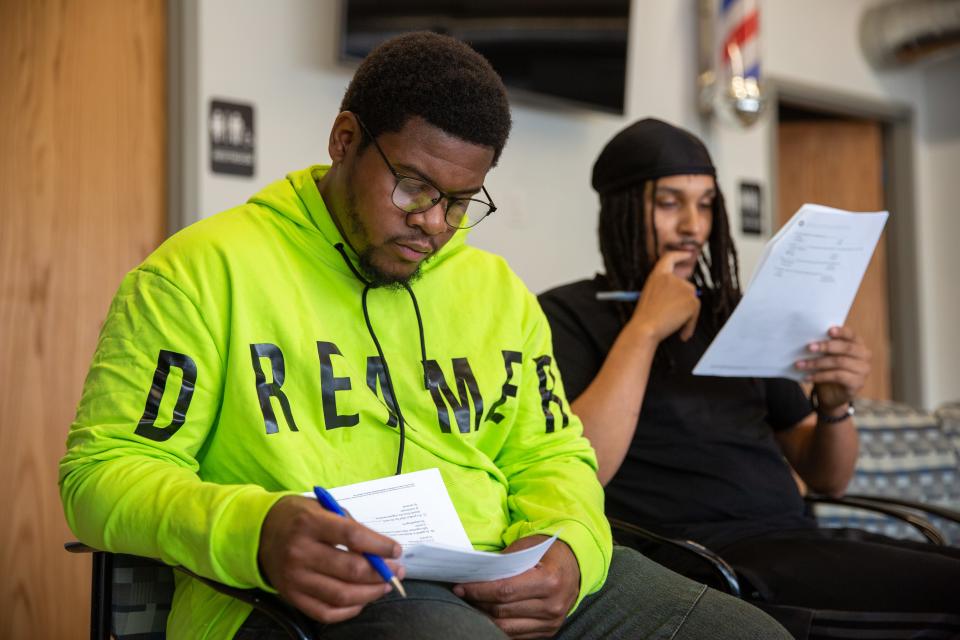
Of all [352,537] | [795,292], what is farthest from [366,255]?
[795,292]

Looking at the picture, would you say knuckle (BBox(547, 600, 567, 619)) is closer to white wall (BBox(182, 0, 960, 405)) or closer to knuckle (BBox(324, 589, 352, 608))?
knuckle (BBox(324, 589, 352, 608))

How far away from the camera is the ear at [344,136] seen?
1.46m

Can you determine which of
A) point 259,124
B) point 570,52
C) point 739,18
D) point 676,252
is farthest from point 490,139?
point 739,18

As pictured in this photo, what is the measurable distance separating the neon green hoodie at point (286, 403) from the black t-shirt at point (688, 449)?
1.35 feet

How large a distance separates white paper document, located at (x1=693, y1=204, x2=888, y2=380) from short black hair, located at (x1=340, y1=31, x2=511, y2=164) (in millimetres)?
646

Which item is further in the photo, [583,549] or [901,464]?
[901,464]

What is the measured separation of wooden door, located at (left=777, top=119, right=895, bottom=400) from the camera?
5.67m

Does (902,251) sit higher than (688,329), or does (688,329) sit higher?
(902,251)

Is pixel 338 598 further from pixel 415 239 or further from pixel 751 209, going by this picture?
pixel 751 209

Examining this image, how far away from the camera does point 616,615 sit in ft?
4.80

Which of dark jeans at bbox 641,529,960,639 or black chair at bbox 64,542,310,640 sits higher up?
black chair at bbox 64,542,310,640

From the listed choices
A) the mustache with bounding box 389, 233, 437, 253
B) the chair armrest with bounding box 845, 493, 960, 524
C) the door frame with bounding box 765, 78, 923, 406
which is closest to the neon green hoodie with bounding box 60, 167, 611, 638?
the mustache with bounding box 389, 233, 437, 253

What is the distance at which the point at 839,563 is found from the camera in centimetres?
183

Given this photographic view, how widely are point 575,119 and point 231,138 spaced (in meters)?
1.47
